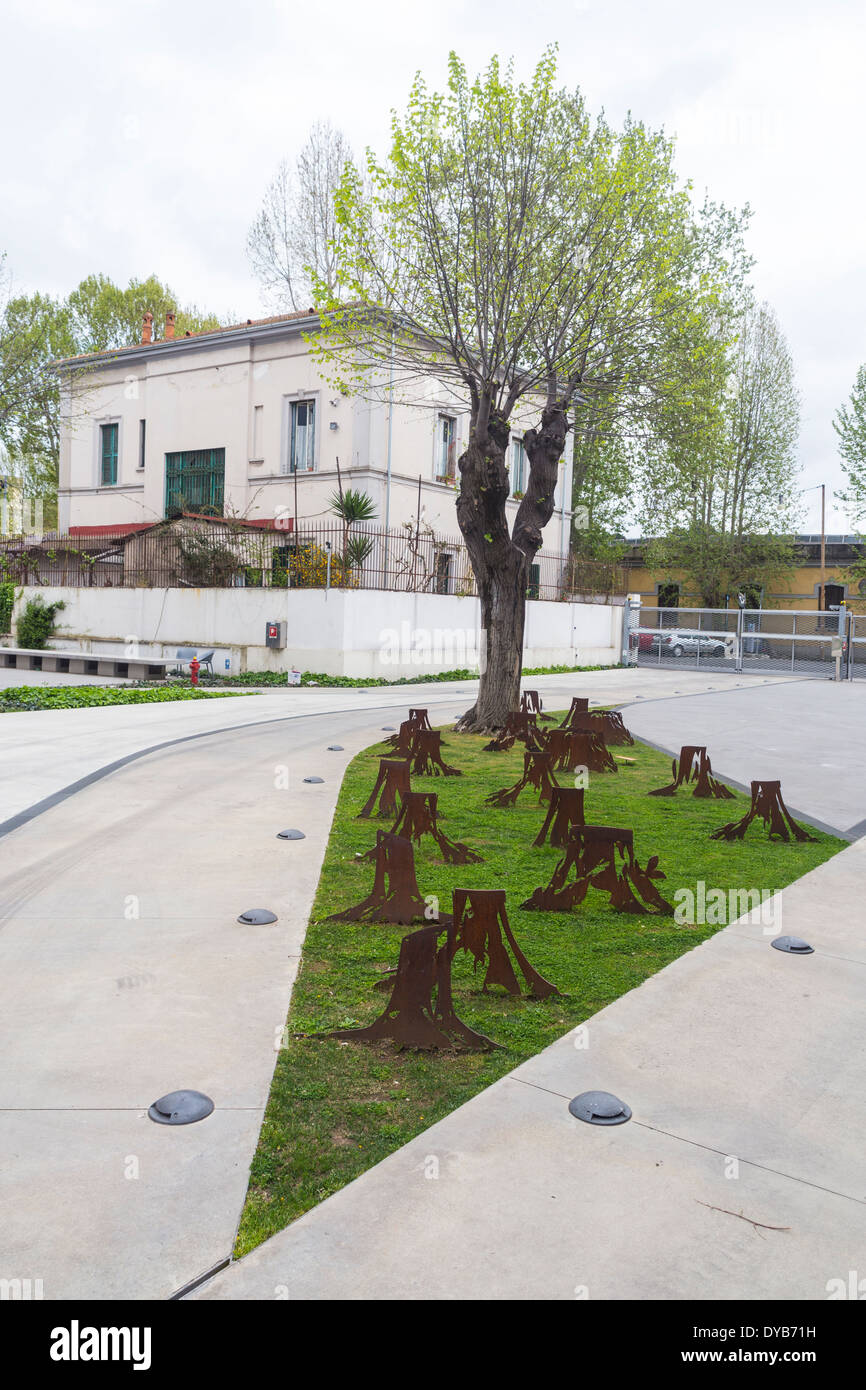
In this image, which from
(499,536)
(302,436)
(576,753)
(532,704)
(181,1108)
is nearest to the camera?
(181,1108)

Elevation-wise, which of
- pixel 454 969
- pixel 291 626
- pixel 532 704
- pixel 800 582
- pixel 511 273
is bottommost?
pixel 454 969

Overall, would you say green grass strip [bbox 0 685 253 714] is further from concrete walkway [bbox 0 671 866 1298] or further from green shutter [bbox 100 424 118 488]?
green shutter [bbox 100 424 118 488]

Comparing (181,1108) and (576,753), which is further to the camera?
(576,753)

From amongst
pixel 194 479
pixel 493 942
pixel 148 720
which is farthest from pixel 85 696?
pixel 194 479

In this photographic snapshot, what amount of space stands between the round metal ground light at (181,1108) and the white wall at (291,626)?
16501mm

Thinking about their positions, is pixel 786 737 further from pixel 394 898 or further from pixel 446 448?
pixel 446 448

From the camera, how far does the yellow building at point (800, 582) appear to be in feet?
132

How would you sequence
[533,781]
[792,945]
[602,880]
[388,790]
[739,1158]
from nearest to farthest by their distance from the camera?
[739,1158], [792,945], [602,880], [388,790], [533,781]

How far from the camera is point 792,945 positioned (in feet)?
14.5

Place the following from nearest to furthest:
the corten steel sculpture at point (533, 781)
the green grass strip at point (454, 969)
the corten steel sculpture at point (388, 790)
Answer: the green grass strip at point (454, 969) < the corten steel sculpture at point (388, 790) < the corten steel sculpture at point (533, 781)

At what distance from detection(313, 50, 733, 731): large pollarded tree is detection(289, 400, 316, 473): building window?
43.7 ft

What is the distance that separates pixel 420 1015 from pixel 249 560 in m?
19.0

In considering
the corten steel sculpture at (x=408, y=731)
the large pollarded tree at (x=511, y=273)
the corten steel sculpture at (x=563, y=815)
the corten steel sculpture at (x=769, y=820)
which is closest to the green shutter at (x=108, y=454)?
the large pollarded tree at (x=511, y=273)

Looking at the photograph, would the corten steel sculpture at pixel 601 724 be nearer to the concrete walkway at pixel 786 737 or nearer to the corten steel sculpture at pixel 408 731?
the concrete walkway at pixel 786 737
